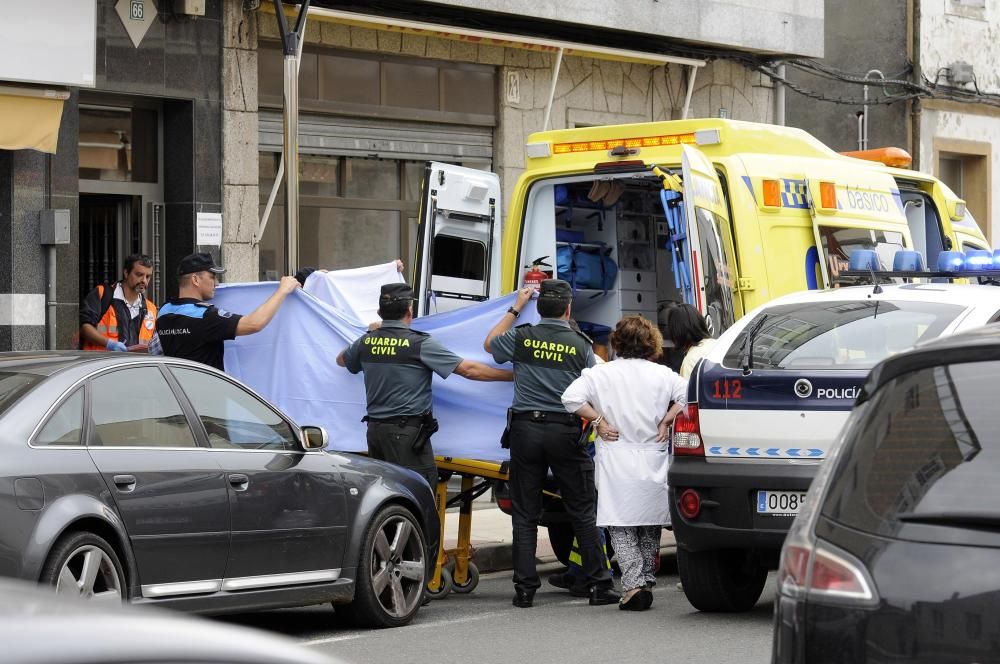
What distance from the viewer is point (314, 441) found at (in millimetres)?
8328

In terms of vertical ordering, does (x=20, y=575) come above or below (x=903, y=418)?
below

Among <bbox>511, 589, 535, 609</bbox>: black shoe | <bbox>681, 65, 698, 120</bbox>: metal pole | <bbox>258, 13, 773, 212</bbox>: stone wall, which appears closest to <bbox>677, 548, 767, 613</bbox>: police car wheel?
<bbox>511, 589, 535, 609</bbox>: black shoe

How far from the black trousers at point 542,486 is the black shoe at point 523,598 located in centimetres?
3

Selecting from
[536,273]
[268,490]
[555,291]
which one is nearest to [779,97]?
[536,273]

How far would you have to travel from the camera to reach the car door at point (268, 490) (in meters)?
7.83

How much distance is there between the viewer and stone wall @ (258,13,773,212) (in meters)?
16.7

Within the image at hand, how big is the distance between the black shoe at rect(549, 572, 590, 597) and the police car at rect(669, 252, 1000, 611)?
4.07 feet

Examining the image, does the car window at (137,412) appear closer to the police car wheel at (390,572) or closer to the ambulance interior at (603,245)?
the police car wheel at (390,572)

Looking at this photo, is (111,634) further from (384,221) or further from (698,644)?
(384,221)

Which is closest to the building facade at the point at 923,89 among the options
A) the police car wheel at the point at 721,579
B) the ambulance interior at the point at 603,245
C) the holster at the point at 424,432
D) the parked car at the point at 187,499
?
the ambulance interior at the point at 603,245

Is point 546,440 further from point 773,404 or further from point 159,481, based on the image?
point 159,481

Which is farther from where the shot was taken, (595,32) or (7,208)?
(595,32)

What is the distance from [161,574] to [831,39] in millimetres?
19266

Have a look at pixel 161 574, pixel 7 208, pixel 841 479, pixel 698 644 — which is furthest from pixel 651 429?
pixel 7 208
